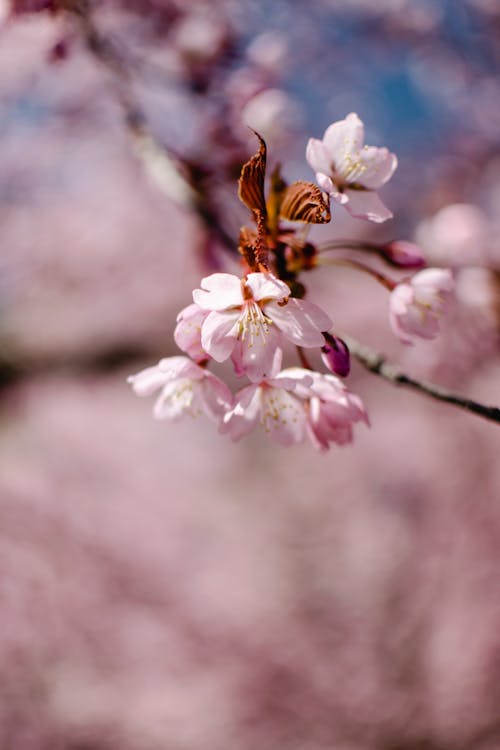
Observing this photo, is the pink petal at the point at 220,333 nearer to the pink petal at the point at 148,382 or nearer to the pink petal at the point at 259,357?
the pink petal at the point at 259,357

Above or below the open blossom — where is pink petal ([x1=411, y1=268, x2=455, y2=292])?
below

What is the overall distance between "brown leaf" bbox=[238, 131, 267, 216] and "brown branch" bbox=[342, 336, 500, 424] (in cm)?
29

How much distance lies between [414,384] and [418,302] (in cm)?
22

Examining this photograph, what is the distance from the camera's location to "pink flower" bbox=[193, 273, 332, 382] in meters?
0.62

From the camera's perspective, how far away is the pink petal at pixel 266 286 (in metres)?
0.59

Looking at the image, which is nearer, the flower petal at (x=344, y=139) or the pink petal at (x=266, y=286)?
the pink petal at (x=266, y=286)

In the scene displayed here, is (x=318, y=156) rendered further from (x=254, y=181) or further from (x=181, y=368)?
(x=181, y=368)

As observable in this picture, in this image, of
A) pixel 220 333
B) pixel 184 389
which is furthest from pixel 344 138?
pixel 184 389

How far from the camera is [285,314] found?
2.14 ft

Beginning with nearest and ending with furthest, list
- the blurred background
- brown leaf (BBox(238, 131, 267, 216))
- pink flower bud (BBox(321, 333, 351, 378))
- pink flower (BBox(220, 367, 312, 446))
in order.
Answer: brown leaf (BBox(238, 131, 267, 216))
pink flower bud (BBox(321, 333, 351, 378))
pink flower (BBox(220, 367, 312, 446))
the blurred background

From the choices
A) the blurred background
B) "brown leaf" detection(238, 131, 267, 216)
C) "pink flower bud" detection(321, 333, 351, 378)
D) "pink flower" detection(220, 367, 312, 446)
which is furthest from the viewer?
the blurred background

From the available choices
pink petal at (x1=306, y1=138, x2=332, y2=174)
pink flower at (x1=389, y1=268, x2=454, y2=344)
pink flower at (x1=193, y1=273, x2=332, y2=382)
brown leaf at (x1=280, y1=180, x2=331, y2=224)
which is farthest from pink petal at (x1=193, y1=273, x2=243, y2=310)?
pink flower at (x1=389, y1=268, x2=454, y2=344)

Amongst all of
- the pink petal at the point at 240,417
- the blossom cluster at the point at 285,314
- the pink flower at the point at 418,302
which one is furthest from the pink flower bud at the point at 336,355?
the pink flower at the point at 418,302

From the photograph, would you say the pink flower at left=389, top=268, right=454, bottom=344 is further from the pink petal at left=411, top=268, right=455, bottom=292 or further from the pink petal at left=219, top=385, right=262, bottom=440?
the pink petal at left=219, top=385, right=262, bottom=440
